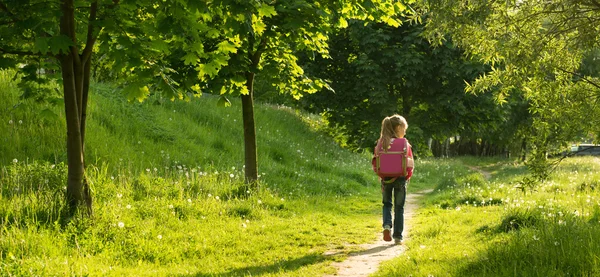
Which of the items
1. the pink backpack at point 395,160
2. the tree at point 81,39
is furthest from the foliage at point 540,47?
the tree at point 81,39

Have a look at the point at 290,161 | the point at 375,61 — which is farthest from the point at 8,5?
the point at 375,61

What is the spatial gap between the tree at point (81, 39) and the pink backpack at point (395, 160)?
3.27 meters

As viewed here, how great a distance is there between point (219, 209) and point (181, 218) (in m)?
0.91

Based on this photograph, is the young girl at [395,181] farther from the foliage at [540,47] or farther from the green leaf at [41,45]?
the green leaf at [41,45]

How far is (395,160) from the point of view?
7.96m

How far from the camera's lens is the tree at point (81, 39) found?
5.89 meters

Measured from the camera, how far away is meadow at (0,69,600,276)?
19.1 ft

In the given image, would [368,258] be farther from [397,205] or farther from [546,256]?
[546,256]

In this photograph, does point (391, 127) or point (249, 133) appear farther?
point (249, 133)

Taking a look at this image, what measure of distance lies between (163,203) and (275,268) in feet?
11.1

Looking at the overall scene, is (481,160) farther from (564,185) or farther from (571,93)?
(571,93)

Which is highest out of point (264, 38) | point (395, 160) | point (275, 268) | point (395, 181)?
point (264, 38)

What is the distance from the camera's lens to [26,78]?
24.4 ft

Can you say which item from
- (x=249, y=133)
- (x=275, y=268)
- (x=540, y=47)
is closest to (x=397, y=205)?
(x=275, y=268)
